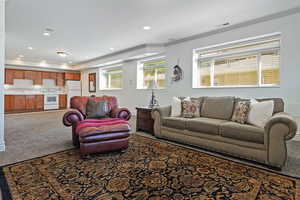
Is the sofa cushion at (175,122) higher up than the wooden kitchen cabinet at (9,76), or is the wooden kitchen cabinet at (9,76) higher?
the wooden kitchen cabinet at (9,76)

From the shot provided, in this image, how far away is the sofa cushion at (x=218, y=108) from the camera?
3.17m

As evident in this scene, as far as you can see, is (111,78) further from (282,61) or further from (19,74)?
(282,61)

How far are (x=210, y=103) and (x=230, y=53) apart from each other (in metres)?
1.56

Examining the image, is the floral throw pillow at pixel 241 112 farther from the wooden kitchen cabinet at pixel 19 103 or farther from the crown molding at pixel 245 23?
the wooden kitchen cabinet at pixel 19 103

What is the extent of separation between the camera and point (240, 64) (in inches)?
157

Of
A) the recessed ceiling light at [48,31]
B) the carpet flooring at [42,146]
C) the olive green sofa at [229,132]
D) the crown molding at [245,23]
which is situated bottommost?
the carpet flooring at [42,146]

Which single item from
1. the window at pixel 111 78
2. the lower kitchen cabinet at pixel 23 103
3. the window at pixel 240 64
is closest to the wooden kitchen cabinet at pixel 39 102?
the lower kitchen cabinet at pixel 23 103

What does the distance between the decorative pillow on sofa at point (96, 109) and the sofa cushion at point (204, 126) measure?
5.62 feet

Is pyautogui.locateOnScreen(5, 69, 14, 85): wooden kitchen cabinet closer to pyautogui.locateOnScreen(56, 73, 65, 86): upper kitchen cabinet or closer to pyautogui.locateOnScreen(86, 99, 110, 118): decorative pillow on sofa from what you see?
pyautogui.locateOnScreen(56, 73, 65, 86): upper kitchen cabinet

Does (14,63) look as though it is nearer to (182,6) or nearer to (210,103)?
(182,6)

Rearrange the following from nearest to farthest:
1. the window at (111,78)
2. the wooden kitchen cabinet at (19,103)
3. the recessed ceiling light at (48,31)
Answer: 1. the recessed ceiling light at (48,31)
2. the window at (111,78)
3. the wooden kitchen cabinet at (19,103)

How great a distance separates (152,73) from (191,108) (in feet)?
9.63

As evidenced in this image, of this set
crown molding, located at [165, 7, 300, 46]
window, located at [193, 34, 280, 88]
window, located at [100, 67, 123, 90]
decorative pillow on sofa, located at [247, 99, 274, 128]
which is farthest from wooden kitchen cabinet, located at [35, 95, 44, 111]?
decorative pillow on sofa, located at [247, 99, 274, 128]

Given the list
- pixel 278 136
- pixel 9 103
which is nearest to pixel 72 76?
pixel 9 103
